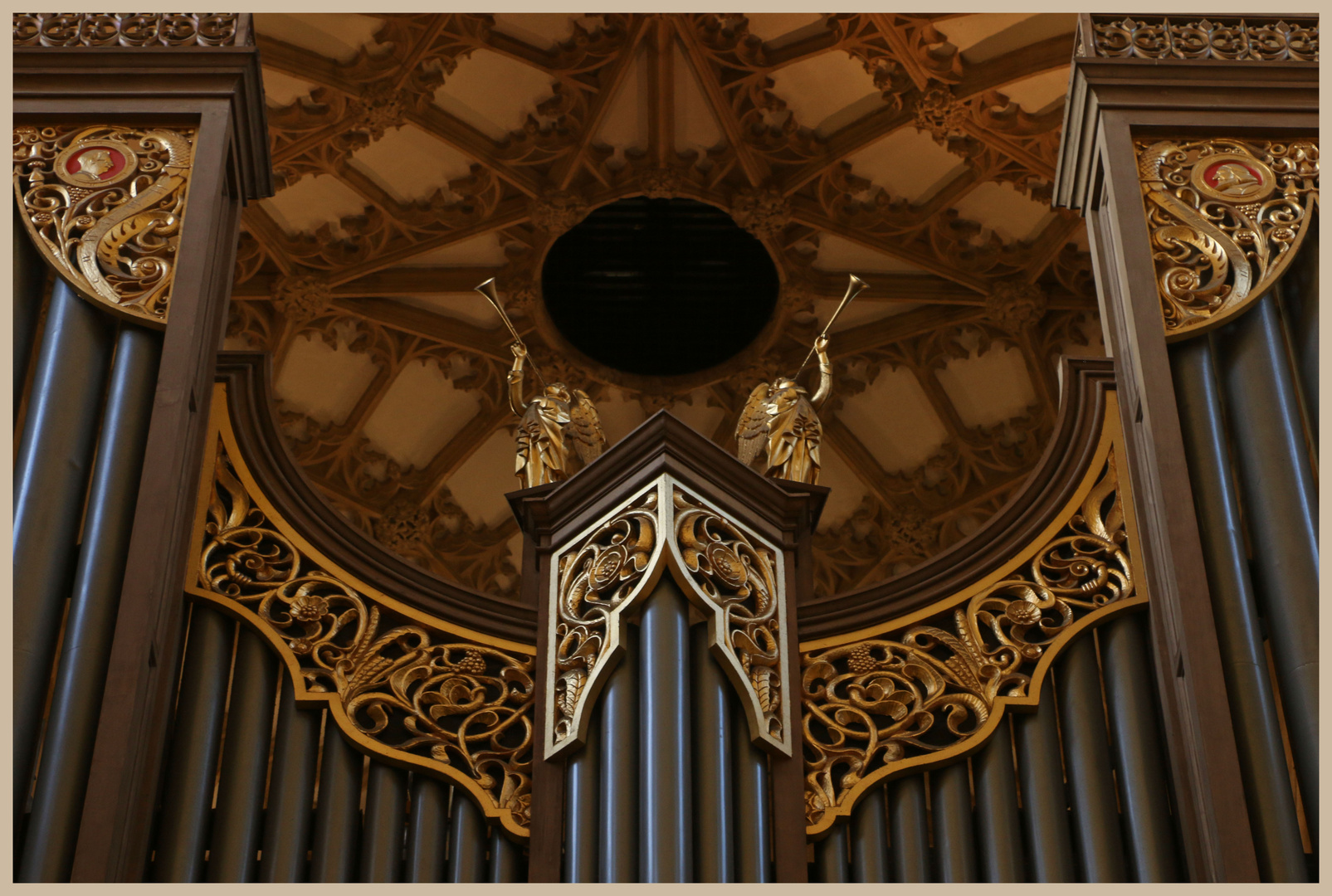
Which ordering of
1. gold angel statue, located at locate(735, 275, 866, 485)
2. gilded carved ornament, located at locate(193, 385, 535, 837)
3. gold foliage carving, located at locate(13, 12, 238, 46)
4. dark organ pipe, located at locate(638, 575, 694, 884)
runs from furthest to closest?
gold angel statue, located at locate(735, 275, 866, 485) → gold foliage carving, located at locate(13, 12, 238, 46) → gilded carved ornament, located at locate(193, 385, 535, 837) → dark organ pipe, located at locate(638, 575, 694, 884)

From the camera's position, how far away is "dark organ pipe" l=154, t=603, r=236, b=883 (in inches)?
210

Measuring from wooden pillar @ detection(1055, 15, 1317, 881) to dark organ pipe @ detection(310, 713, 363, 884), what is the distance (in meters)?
2.21

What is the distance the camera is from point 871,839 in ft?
18.5

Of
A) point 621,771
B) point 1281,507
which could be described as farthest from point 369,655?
point 1281,507

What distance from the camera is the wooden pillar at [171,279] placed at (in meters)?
5.15

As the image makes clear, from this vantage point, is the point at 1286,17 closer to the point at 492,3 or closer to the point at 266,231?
the point at 492,3

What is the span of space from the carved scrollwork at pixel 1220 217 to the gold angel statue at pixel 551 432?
2.13 m

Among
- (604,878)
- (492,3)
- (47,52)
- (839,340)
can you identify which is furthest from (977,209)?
(604,878)

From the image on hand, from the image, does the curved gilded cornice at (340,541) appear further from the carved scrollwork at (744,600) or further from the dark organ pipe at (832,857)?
the dark organ pipe at (832,857)

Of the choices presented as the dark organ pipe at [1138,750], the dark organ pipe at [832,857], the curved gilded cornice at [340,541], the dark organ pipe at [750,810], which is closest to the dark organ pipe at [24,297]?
the curved gilded cornice at [340,541]

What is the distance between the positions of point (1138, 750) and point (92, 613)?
2.81 meters

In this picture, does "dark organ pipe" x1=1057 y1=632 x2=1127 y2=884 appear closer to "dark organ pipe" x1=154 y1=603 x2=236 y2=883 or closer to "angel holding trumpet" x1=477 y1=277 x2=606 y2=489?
"angel holding trumpet" x1=477 y1=277 x2=606 y2=489

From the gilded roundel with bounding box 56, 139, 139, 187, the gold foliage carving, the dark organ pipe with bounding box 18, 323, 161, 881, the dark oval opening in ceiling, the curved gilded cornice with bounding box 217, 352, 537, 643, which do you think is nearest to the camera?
the dark organ pipe with bounding box 18, 323, 161, 881

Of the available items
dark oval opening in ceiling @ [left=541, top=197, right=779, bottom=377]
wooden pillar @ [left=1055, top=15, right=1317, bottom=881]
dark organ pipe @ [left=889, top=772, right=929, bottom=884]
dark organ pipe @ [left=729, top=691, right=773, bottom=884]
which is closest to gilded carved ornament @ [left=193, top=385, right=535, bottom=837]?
dark organ pipe @ [left=729, top=691, right=773, bottom=884]
